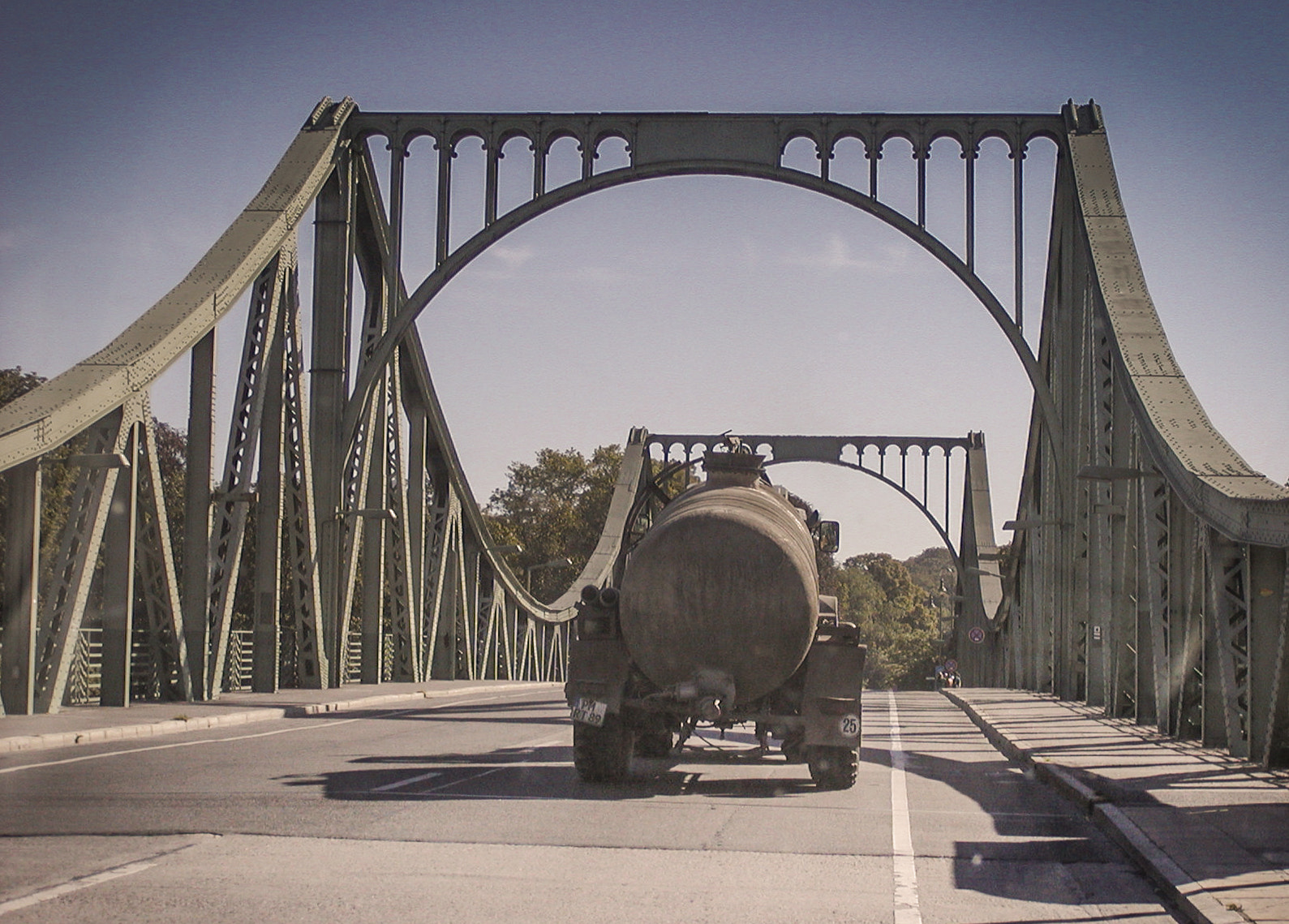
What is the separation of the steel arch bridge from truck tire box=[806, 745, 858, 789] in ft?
12.0

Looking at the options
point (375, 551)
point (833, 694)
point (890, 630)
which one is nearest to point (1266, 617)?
point (833, 694)

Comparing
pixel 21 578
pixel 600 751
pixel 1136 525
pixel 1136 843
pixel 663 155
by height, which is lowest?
pixel 1136 843

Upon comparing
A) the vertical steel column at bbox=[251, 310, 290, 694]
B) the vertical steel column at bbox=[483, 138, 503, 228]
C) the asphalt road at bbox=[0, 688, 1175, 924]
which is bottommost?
the asphalt road at bbox=[0, 688, 1175, 924]

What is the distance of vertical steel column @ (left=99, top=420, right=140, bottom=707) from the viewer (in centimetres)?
2200

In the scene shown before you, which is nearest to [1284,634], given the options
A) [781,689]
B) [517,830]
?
[781,689]

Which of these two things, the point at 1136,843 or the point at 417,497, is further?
the point at 417,497

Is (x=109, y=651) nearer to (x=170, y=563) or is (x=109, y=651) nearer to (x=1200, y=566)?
(x=170, y=563)

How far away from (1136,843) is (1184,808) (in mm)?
2029

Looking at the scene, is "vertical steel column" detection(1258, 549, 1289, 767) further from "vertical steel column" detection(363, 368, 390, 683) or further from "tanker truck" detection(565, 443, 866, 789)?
"vertical steel column" detection(363, 368, 390, 683)

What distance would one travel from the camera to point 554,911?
812 centimetres

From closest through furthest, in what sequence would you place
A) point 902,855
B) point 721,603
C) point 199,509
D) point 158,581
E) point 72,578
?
point 902,855
point 721,603
point 72,578
point 158,581
point 199,509

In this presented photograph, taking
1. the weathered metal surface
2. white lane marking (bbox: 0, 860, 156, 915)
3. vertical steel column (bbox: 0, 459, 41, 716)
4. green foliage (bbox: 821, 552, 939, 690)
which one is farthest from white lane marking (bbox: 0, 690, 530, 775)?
green foliage (bbox: 821, 552, 939, 690)

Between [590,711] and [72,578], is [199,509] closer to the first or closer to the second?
[72,578]

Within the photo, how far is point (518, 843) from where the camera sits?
10.6 meters
